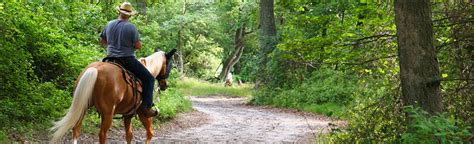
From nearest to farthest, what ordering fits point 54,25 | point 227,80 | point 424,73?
point 424,73 < point 54,25 < point 227,80

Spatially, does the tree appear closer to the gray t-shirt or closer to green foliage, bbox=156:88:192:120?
green foliage, bbox=156:88:192:120

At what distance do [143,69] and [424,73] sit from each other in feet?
14.3

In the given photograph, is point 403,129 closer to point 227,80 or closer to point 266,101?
point 266,101

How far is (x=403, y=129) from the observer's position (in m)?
5.65

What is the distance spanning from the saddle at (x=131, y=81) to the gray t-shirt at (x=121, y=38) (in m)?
0.11

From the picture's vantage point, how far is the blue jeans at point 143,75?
25.1 ft

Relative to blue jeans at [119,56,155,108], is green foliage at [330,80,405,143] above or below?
below

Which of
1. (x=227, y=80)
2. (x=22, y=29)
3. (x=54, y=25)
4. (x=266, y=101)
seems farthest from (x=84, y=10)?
(x=227, y=80)

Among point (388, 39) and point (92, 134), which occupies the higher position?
point (388, 39)

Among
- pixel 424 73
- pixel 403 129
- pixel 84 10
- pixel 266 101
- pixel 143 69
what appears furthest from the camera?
pixel 266 101

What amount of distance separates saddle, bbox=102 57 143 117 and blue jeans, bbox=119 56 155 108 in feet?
0.19

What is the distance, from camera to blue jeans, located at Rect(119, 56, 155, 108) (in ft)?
25.1

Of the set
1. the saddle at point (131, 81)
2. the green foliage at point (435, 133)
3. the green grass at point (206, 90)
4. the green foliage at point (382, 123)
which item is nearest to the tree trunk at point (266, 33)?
the green grass at point (206, 90)

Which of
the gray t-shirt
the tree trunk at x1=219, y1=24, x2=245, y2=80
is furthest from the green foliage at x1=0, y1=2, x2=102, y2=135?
the tree trunk at x1=219, y1=24, x2=245, y2=80
